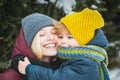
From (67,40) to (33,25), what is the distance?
389mm

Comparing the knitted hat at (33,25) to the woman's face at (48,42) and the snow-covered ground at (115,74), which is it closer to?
the woman's face at (48,42)

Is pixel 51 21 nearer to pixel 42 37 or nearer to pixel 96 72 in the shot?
pixel 42 37

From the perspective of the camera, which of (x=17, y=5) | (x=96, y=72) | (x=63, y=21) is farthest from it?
(x=17, y=5)

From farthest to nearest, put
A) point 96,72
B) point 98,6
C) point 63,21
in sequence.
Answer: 1. point 98,6
2. point 63,21
3. point 96,72

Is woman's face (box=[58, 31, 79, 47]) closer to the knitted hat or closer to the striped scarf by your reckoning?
the striped scarf

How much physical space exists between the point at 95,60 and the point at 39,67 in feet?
1.55

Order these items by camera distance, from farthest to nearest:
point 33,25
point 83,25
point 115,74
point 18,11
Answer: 1. point 115,74
2. point 18,11
3. point 33,25
4. point 83,25

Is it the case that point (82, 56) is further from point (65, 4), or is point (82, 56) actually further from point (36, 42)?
point (65, 4)

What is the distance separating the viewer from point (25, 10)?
251 inches

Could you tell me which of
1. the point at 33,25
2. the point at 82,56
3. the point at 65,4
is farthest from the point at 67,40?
the point at 65,4

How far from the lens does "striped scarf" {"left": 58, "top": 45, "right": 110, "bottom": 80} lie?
3.86 meters

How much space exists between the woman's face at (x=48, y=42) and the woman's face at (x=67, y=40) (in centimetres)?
9

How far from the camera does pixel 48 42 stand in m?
4.17

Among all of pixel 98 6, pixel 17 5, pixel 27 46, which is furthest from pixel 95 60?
pixel 98 6
